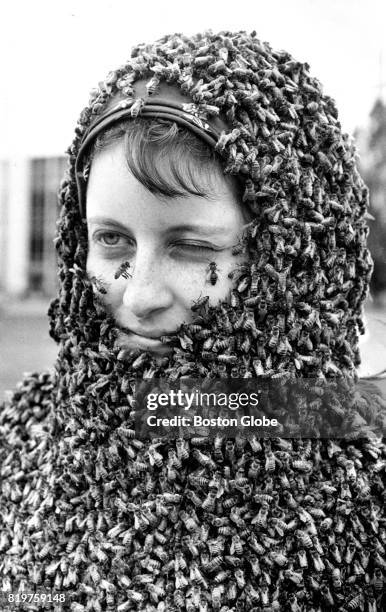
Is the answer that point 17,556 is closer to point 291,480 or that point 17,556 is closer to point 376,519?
point 291,480

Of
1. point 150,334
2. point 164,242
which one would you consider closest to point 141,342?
point 150,334

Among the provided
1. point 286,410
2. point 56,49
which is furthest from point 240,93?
point 286,410

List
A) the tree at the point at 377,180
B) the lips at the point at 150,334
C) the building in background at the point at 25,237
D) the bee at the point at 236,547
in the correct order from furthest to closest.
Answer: the building in background at the point at 25,237, the tree at the point at 377,180, the lips at the point at 150,334, the bee at the point at 236,547

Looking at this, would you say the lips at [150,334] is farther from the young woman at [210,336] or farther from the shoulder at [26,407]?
the shoulder at [26,407]

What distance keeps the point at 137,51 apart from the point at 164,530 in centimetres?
177

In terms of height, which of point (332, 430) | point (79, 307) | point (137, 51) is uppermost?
point (137, 51)

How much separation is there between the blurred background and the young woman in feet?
0.49

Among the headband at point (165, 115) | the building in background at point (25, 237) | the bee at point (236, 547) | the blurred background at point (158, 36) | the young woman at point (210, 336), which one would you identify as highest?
the building in background at point (25, 237)

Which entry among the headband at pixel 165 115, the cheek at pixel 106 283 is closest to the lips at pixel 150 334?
the cheek at pixel 106 283

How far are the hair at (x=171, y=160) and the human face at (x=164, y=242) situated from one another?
0.02 m

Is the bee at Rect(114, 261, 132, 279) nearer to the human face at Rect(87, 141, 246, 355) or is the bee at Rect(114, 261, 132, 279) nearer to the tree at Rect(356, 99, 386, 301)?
the human face at Rect(87, 141, 246, 355)

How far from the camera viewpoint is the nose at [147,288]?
6.82 feet

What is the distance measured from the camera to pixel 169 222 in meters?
2.10

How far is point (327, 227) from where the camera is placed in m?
2.28
